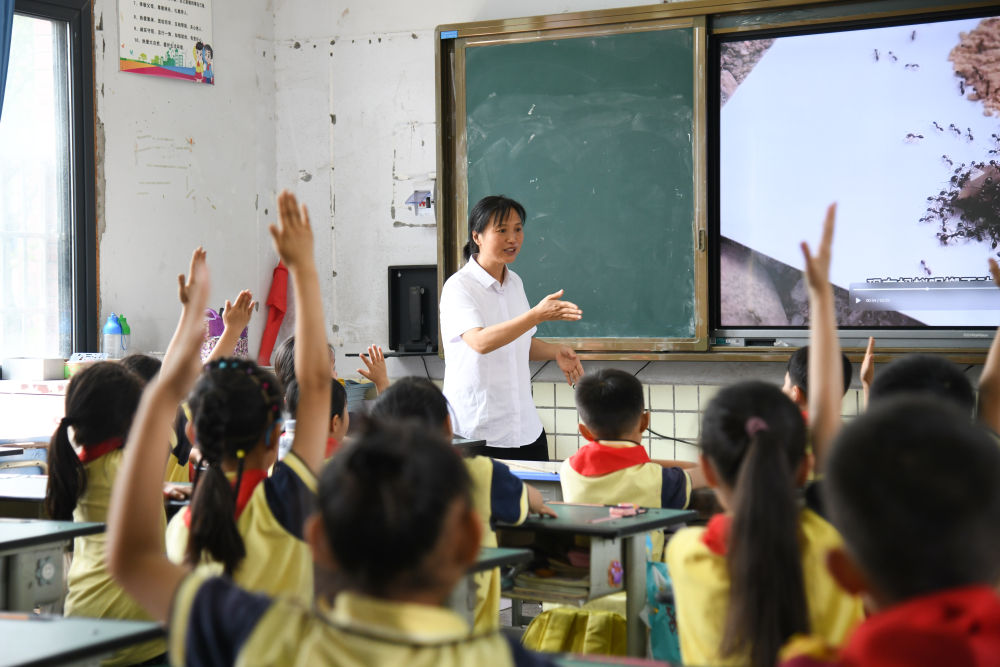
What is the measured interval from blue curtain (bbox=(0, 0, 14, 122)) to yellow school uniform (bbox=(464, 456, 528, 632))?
122 inches

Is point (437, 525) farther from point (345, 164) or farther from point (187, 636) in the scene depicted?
point (345, 164)

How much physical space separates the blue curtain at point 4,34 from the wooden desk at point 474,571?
10.8 ft

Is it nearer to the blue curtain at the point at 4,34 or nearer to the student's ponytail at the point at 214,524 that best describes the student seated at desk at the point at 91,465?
the student's ponytail at the point at 214,524

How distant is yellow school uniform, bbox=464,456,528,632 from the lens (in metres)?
2.24

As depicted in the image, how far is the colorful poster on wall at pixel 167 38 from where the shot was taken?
4977 mm

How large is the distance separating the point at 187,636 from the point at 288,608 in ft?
0.36

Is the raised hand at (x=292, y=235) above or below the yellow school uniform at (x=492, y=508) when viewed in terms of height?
above

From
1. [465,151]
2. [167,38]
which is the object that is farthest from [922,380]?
[167,38]

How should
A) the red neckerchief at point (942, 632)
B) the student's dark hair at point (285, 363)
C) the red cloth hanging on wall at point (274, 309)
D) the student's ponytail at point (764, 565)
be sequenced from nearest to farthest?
the red neckerchief at point (942, 632)
the student's ponytail at point (764, 565)
the student's dark hair at point (285, 363)
the red cloth hanging on wall at point (274, 309)

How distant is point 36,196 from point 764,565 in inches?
167

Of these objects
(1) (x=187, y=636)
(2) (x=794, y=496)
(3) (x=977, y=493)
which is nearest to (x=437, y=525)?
(1) (x=187, y=636)

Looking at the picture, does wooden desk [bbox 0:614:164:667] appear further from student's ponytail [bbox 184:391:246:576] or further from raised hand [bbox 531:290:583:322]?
raised hand [bbox 531:290:583:322]

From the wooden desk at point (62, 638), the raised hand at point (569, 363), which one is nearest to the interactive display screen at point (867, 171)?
the raised hand at point (569, 363)

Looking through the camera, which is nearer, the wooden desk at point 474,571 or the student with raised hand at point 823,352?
the student with raised hand at point 823,352
